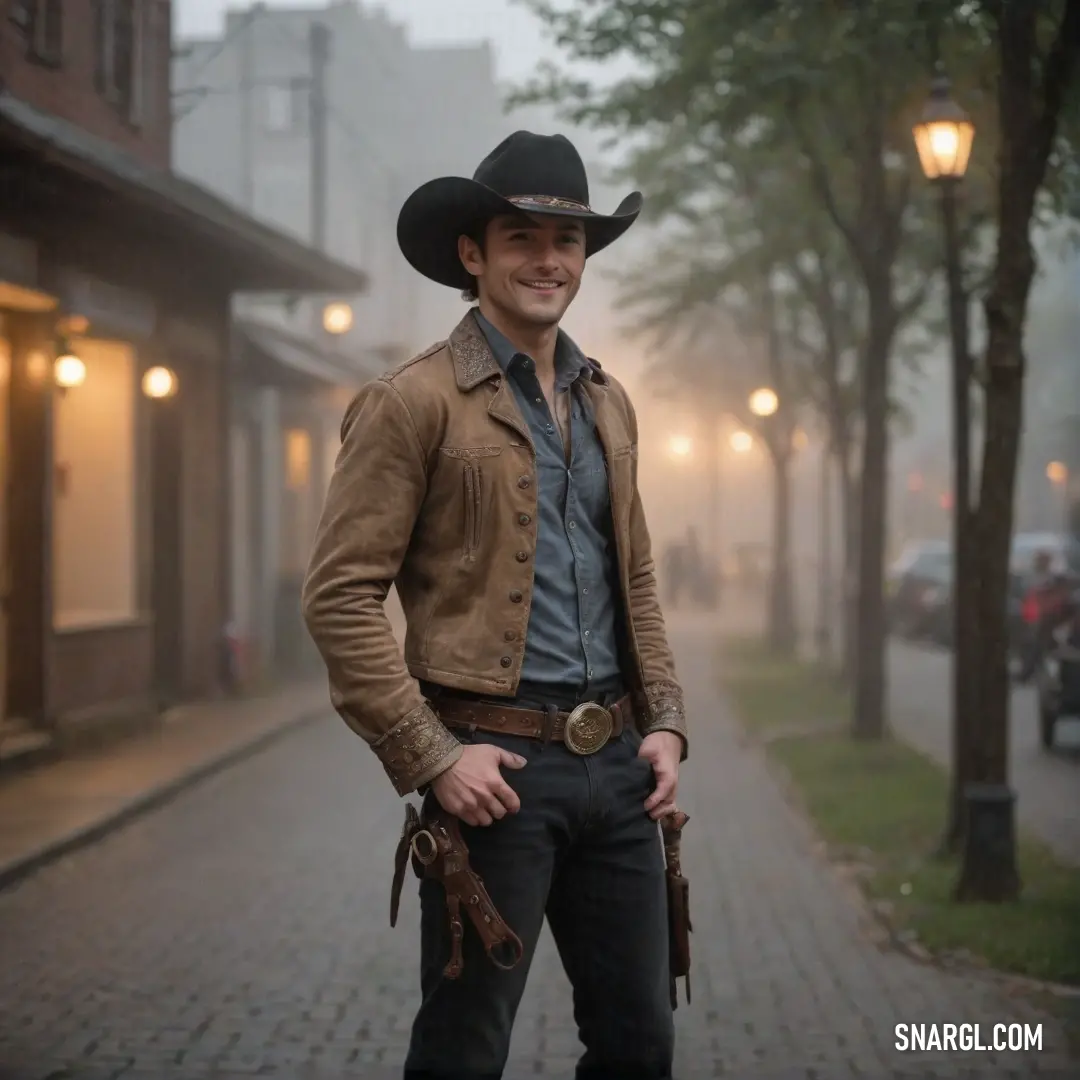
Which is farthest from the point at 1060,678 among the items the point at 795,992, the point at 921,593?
the point at 921,593

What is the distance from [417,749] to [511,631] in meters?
0.28

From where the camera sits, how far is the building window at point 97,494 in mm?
15320

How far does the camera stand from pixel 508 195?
3.50 meters

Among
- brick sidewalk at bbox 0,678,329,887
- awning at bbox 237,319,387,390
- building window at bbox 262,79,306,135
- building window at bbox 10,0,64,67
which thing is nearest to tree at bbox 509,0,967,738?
building window at bbox 10,0,64,67

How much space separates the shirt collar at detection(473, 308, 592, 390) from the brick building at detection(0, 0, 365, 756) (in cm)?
761

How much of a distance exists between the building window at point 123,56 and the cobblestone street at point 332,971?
7243 millimetres

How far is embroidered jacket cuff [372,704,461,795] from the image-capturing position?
10.5ft

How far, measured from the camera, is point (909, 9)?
9.12m

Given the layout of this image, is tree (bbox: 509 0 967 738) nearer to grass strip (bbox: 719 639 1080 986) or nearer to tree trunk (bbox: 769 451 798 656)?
grass strip (bbox: 719 639 1080 986)

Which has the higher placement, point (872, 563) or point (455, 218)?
point (455, 218)

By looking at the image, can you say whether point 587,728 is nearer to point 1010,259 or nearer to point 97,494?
point 1010,259

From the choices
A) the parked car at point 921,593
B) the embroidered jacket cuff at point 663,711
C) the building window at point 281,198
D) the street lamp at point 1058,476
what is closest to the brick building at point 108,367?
the embroidered jacket cuff at point 663,711

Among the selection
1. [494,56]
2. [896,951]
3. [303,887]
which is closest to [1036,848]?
[896,951]

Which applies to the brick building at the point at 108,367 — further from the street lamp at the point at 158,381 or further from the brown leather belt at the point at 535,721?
the brown leather belt at the point at 535,721
